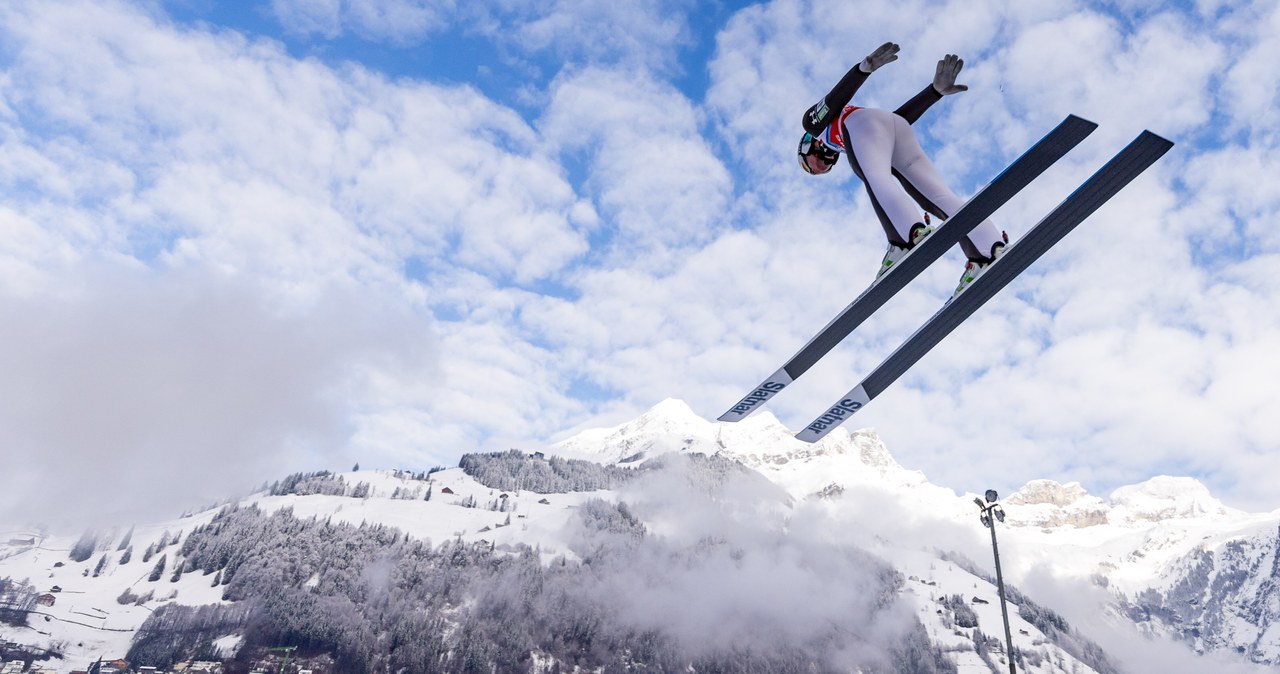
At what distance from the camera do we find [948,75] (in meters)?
7.11

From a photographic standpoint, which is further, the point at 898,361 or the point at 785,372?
the point at 785,372

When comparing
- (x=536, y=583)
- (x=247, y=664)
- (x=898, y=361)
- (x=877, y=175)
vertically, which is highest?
(x=536, y=583)

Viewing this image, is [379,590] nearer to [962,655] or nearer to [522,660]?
[522,660]

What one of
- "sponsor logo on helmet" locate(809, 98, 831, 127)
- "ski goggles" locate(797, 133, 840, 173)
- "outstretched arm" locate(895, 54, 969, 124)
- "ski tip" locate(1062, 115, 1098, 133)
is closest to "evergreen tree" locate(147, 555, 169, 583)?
"ski goggles" locate(797, 133, 840, 173)

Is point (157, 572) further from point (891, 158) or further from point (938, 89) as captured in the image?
point (938, 89)

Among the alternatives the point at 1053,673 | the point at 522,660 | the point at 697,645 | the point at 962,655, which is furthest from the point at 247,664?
the point at 1053,673

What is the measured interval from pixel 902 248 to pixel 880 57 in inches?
69.5

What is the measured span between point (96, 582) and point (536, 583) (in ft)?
366

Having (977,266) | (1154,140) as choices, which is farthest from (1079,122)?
(977,266)

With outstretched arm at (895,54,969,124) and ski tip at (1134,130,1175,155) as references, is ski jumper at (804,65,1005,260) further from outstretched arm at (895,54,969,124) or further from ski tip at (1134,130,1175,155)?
ski tip at (1134,130,1175,155)

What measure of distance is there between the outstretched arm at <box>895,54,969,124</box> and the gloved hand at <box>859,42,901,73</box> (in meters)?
0.92

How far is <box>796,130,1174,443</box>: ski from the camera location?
6254 mm

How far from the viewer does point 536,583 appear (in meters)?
186

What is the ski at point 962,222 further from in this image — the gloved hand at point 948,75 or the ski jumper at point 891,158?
the gloved hand at point 948,75
